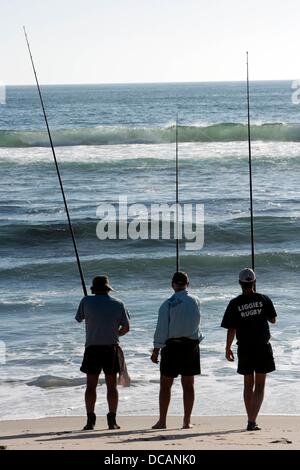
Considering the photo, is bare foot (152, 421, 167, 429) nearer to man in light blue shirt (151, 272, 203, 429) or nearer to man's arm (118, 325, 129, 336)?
man in light blue shirt (151, 272, 203, 429)

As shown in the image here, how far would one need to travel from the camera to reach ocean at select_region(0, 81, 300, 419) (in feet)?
28.0

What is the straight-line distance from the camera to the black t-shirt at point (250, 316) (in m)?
6.33

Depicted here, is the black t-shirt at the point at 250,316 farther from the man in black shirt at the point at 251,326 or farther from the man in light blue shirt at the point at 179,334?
the man in light blue shirt at the point at 179,334

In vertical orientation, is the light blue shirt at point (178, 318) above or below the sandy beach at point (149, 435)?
above

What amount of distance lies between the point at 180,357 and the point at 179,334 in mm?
158

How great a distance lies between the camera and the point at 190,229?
1845cm

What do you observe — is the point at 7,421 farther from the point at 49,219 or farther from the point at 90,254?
the point at 49,219

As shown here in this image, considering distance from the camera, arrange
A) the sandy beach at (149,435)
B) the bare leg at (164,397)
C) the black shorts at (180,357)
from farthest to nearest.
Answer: the bare leg at (164,397) → the black shorts at (180,357) → the sandy beach at (149,435)

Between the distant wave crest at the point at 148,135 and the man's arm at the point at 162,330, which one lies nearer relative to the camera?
the man's arm at the point at 162,330

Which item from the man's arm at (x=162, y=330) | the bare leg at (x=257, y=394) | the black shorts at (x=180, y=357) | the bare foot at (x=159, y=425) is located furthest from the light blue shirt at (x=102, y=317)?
the bare leg at (x=257, y=394)

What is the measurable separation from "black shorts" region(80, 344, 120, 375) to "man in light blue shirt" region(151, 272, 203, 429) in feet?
0.96

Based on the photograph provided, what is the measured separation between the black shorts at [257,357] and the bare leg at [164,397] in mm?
499

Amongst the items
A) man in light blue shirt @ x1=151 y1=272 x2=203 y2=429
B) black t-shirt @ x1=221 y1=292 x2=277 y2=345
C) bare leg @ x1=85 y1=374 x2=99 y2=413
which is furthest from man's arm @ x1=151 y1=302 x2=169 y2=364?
bare leg @ x1=85 y1=374 x2=99 y2=413

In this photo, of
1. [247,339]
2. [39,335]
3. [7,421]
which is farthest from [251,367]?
[39,335]
